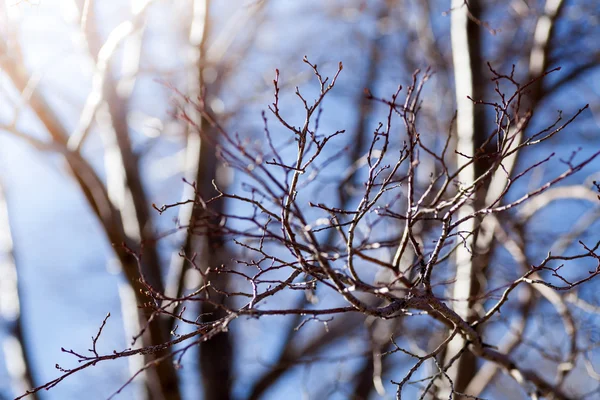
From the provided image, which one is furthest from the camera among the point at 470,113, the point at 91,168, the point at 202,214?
the point at 91,168

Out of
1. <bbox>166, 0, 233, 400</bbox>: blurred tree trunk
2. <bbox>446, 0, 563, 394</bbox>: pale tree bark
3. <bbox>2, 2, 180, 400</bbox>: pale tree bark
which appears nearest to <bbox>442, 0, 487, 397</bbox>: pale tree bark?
<bbox>446, 0, 563, 394</bbox>: pale tree bark

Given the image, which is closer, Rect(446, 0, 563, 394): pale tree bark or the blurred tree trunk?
Rect(446, 0, 563, 394): pale tree bark

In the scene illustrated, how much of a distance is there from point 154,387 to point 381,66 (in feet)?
15.1

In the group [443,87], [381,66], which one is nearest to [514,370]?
[443,87]

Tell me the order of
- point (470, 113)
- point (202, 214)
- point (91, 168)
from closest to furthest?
point (202, 214)
point (470, 113)
point (91, 168)

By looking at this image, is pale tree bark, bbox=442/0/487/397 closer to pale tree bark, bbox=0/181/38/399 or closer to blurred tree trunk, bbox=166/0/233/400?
blurred tree trunk, bbox=166/0/233/400

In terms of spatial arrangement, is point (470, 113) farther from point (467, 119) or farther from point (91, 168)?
point (91, 168)

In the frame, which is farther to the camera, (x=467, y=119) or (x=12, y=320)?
(x=12, y=320)

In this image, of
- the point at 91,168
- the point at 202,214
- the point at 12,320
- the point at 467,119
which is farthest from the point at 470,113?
the point at 12,320

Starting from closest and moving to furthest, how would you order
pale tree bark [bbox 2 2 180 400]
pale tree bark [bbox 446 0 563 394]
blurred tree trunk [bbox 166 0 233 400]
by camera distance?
pale tree bark [bbox 446 0 563 394] → pale tree bark [bbox 2 2 180 400] → blurred tree trunk [bbox 166 0 233 400]

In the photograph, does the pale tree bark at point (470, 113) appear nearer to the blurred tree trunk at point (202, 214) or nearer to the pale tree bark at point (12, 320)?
the blurred tree trunk at point (202, 214)

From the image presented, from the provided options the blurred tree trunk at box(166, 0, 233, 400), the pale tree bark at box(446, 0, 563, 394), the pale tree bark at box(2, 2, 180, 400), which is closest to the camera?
the pale tree bark at box(446, 0, 563, 394)

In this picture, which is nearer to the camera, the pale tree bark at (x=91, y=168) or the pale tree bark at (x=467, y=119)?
the pale tree bark at (x=467, y=119)

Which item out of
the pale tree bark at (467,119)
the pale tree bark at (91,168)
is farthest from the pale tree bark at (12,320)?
the pale tree bark at (467,119)
